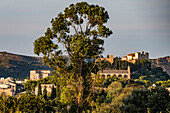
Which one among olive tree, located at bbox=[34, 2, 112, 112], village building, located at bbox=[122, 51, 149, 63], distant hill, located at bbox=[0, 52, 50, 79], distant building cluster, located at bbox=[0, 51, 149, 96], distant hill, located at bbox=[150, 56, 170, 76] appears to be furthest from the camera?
distant hill, located at bbox=[0, 52, 50, 79]

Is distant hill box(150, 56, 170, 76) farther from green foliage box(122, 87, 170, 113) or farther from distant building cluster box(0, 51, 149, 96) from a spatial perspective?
green foliage box(122, 87, 170, 113)

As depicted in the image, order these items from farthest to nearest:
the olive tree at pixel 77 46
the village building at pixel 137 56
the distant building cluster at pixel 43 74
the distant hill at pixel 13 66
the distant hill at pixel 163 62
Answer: the distant hill at pixel 13 66
the distant hill at pixel 163 62
the village building at pixel 137 56
the distant building cluster at pixel 43 74
the olive tree at pixel 77 46

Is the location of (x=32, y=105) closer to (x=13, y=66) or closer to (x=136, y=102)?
(x=136, y=102)

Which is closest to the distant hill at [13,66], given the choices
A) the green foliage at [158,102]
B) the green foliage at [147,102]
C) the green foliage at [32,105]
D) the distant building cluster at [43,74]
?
the distant building cluster at [43,74]

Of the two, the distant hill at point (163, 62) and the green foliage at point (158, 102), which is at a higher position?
the distant hill at point (163, 62)

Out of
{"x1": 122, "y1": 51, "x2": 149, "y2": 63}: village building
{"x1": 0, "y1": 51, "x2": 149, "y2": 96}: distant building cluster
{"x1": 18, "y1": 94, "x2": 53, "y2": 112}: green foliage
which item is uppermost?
{"x1": 122, "y1": 51, "x2": 149, "y2": 63}: village building

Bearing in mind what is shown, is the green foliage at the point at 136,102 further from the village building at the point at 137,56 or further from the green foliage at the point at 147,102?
the village building at the point at 137,56

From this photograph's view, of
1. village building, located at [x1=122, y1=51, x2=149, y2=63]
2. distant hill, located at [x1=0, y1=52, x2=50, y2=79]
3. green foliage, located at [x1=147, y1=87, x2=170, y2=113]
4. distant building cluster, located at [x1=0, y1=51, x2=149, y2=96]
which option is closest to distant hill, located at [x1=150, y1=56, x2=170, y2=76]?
village building, located at [x1=122, y1=51, x2=149, y2=63]

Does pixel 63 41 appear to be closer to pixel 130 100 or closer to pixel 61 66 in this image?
pixel 61 66

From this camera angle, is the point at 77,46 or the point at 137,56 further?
the point at 137,56

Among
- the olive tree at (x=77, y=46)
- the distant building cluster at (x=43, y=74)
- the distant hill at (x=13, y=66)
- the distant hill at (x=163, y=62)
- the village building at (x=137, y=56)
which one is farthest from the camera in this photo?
the distant hill at (x=13, y=66)

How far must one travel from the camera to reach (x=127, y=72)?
93.6 m

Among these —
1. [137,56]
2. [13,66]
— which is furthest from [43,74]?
[13,66]

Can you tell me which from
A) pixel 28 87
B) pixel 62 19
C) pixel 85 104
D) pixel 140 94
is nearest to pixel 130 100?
pixel 140 94
